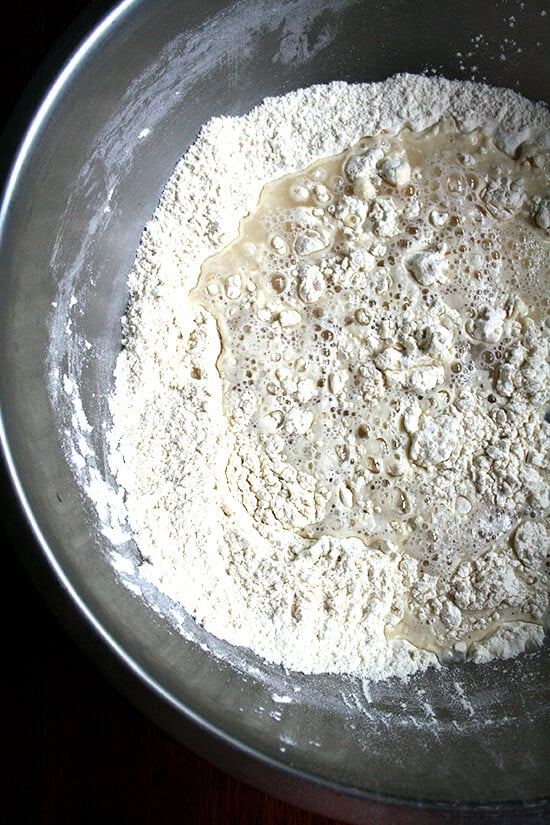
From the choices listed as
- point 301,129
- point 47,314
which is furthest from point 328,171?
point 47,314

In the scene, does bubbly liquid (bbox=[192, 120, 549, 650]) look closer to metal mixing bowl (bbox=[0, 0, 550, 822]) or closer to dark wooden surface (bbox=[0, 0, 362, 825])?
metal mixing bowl (bbox=[0, 0, 550, 822])

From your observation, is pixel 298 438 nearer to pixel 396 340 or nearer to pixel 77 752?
pixel 396 340

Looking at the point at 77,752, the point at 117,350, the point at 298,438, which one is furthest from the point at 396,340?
the point at 77,752

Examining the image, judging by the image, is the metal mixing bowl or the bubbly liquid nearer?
the metal mixing bowl

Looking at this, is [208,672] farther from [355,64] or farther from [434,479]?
[355,64]

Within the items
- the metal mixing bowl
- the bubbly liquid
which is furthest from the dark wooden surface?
the bubbly liquid

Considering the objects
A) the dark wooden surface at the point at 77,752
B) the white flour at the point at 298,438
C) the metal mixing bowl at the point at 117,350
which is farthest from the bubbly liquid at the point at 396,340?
the dark wooden surface at the point at 77,752
